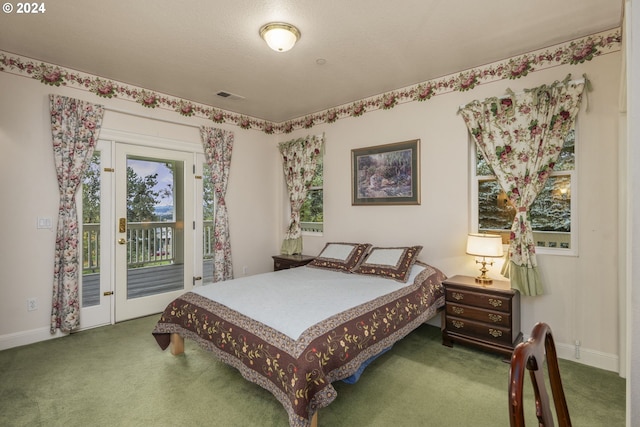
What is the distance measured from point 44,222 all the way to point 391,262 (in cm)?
350

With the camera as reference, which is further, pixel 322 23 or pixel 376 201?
pixel 376 201

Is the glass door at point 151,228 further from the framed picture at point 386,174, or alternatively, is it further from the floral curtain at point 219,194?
the framed picture at point 386,174

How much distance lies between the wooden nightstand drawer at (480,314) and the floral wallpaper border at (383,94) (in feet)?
7.19

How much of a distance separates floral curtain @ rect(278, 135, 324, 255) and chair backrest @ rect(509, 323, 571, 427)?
3922 mm

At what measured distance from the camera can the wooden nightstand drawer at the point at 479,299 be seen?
2.63 metres

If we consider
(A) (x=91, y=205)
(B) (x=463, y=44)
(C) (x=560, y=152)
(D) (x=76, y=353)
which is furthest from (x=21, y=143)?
(C) (x=560, y=152)

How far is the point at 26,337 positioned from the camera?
298cm

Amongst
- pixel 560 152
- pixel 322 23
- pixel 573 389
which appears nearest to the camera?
pixel 573 389

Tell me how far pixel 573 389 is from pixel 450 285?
1.08 meters

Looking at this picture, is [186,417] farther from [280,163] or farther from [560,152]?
[280,163]

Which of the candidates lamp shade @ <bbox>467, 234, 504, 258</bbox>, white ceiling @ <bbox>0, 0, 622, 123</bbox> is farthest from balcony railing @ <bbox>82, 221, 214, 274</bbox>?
lamp shade @ <bbox>467, 234, 504, 258</bbox>

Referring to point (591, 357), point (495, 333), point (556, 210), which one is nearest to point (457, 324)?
point (495, 333)

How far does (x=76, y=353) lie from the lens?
2.80 meters

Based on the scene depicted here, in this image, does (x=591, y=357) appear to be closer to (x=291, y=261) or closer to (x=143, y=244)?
(x=291, y=261)
